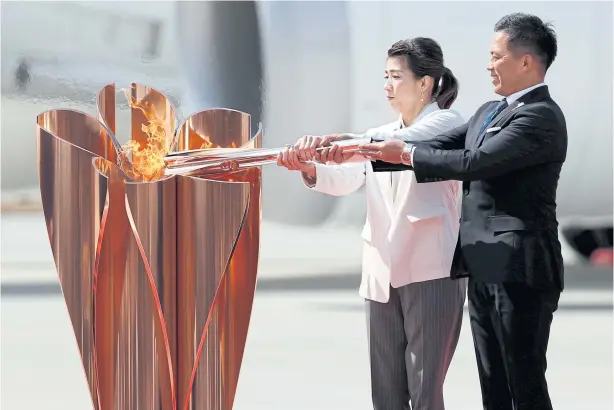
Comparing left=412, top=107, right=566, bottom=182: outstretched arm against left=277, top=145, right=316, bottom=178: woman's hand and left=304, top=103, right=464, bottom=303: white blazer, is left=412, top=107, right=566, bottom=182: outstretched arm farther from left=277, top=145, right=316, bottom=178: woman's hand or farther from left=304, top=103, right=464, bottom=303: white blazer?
left=277, top=145, right=316, bottom=178: woman's hand

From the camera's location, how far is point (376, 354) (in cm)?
195

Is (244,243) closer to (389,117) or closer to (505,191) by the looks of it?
(505,191)

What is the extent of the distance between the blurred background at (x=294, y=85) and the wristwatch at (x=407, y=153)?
11.2 feet

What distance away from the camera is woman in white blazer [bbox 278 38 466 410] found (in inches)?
74.0

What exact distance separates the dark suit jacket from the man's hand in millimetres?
51

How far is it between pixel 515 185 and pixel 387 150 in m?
0.25

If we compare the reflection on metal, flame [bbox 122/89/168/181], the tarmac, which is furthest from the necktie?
the tarmac

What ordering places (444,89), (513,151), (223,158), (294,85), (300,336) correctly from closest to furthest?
1. (513,151)
2. (223,158)
3. (444,89)
4. (300,336)
5. (294,85)

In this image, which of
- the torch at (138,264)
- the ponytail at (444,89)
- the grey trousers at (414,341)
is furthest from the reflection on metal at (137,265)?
the ponytail at (444,89)

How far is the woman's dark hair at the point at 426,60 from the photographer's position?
190 centimetres

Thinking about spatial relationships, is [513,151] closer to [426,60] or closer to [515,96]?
[515,96]

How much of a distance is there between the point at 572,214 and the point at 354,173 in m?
4.15

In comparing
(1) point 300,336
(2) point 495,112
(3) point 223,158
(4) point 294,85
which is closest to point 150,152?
(3) point 223,158

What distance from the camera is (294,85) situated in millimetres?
5652
